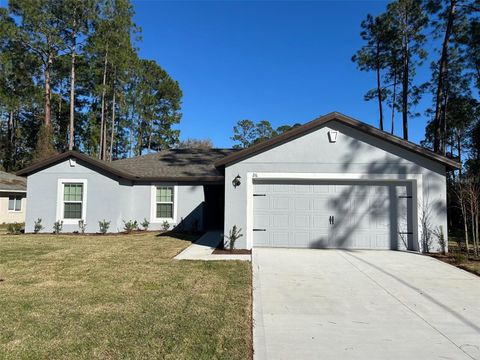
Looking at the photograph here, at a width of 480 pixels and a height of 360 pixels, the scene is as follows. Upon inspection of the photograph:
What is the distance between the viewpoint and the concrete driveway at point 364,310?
3762 mm

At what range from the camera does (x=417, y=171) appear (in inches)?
388

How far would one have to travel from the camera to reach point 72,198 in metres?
13.6

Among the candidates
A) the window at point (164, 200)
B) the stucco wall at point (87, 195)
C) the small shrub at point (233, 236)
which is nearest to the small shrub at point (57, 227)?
the stucco wall at point (87, 195)

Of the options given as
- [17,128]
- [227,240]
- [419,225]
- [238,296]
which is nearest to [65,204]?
[227,240]

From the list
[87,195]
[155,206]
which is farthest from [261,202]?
[87,195]

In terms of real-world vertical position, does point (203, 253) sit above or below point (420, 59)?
below

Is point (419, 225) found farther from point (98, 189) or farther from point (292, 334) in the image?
point (98, 189)

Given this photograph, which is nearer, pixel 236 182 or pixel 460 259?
pixel 460 259

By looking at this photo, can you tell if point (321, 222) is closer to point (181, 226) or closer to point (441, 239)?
point (441, 239)

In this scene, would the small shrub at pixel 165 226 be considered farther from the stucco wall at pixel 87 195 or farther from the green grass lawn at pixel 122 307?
the green grass lawn at pixel 122 307

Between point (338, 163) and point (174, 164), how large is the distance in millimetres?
9486

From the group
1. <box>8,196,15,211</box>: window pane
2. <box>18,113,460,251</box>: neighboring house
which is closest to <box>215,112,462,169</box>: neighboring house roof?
<box>18,113,460,251</box>: neighboring house

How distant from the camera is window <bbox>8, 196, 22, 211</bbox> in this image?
2100 cm

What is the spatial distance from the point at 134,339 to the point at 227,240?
242 inches
